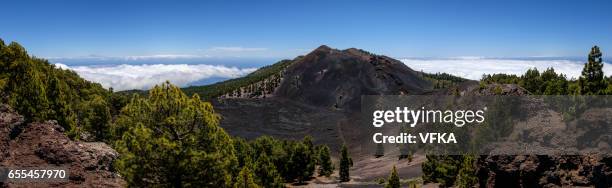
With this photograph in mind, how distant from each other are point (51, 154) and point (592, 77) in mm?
58059

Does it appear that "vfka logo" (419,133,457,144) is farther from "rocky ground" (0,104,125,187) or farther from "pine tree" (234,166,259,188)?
"rocky ground" (0,104,125,187)

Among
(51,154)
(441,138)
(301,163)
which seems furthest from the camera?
(301,163)

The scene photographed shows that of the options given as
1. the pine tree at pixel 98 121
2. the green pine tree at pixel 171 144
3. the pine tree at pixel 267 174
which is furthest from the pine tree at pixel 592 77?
the pine tree at pixel 98 121

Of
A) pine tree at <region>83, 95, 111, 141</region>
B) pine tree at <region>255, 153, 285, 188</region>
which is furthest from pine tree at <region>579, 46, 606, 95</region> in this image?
pine tree at <region>83, 95, 111, 141</region>

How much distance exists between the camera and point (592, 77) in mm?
55344

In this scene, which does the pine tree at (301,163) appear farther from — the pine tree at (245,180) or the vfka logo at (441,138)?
the pine tree at (245,180)

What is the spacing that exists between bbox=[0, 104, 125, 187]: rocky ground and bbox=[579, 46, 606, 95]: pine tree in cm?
5237

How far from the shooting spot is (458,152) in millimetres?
63562

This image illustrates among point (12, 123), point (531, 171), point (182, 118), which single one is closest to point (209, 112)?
point (182, 118)

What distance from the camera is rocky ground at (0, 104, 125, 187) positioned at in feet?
82.7

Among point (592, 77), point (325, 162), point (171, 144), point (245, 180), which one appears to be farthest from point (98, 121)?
point (592, 77)

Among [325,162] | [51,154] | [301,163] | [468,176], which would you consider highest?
[51,154]

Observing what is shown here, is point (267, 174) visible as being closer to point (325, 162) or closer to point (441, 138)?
point (441, 138)

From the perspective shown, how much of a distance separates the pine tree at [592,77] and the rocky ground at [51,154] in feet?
172
